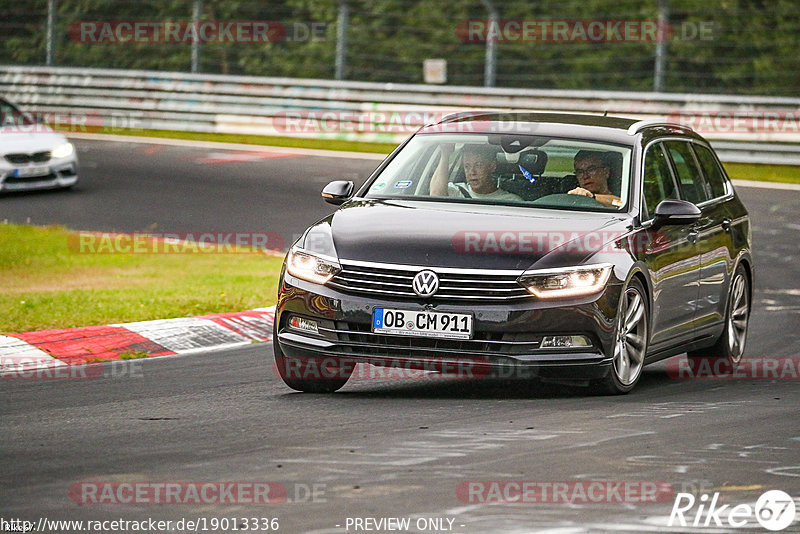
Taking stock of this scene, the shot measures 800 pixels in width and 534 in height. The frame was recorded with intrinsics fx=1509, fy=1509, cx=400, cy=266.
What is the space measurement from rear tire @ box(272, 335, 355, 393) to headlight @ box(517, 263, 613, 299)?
1248mm

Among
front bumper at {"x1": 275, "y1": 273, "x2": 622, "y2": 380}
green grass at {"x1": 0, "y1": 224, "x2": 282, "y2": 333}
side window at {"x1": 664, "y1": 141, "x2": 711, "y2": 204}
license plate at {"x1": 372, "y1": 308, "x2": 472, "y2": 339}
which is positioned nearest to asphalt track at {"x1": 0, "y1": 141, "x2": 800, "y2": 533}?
front bumper at {"x1": 275, "y1": 273, "x2": 622, "y2": 380}

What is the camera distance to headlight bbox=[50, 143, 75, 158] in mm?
21531

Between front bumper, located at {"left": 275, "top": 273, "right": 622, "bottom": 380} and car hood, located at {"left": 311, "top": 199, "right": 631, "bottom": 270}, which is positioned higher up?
car hood, located at {"left": 311, "top": 199, "right": 631, "bottom": 270}

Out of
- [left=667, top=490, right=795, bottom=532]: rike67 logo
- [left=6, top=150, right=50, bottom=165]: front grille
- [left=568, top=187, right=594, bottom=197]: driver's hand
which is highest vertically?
[left=568, top=187, right=594, bottom=197]: driver's hand

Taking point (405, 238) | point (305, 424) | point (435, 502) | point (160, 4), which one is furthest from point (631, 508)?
point (160, 4)

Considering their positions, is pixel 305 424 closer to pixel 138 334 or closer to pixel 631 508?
pixel 631 508

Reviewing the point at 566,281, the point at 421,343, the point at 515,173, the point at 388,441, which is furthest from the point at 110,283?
the point at 388,441

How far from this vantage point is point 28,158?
69.4 feet

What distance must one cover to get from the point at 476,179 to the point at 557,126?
788 mm

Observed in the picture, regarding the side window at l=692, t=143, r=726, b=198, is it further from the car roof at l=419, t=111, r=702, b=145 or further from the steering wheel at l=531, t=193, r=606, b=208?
the steering wheel at l=531, t=193, r=606, b=208

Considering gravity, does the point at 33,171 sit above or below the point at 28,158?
below

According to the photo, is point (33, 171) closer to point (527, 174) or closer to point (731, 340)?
point (731, 340)

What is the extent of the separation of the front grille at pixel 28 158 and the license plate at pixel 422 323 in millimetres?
13977

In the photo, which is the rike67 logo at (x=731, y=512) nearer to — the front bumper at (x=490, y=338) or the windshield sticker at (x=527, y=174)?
the front bumper at (x=490, y=338)
